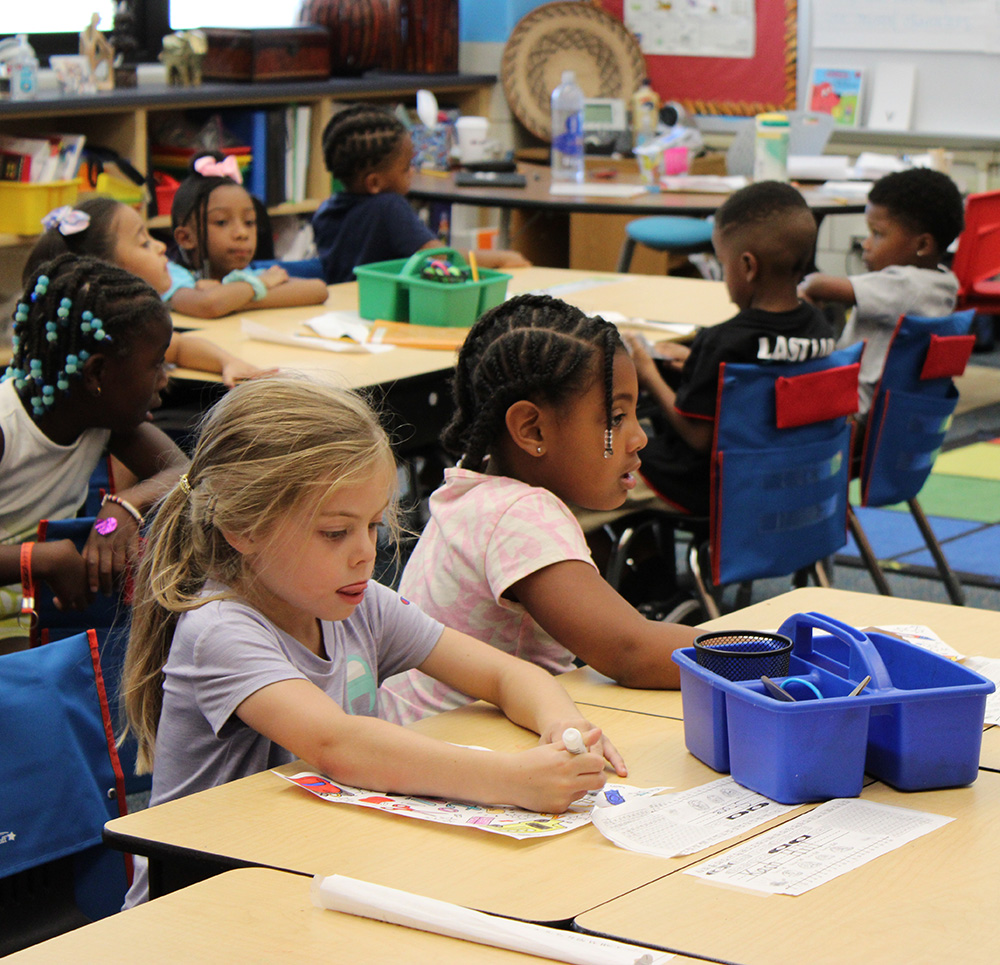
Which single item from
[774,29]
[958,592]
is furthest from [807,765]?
[774,29]

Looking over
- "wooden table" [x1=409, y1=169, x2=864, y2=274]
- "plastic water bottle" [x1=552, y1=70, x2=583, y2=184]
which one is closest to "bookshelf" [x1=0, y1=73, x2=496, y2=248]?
"wooden table" [x1=409, y1=169, x2=864, y2=274]

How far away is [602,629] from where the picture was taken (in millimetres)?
1461

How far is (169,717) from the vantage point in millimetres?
1308

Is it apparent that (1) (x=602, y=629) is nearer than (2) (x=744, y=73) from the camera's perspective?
Yes

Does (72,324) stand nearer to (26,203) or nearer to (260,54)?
(26,203)

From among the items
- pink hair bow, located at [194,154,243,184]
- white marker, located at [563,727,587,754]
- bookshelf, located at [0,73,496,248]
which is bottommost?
white marker, located at [563,727,587,754]

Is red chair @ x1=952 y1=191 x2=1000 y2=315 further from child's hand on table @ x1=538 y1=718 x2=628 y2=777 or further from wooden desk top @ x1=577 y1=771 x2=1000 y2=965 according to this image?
wooden desk top @ x1=577 y1=771 x2=1000 y2=965

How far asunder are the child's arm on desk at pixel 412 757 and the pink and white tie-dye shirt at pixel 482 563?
0.88ft

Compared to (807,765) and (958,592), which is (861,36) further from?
(807,765)

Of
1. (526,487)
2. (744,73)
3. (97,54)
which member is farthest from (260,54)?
(526,487)

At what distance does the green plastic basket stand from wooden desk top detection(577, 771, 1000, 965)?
6.67 ft

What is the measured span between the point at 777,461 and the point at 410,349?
0.83 metres

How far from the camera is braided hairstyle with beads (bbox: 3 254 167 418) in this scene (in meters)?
1.93

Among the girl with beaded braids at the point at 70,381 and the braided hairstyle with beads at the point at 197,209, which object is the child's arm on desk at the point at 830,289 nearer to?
the braided hairstyle with beads at the point at 197,209
